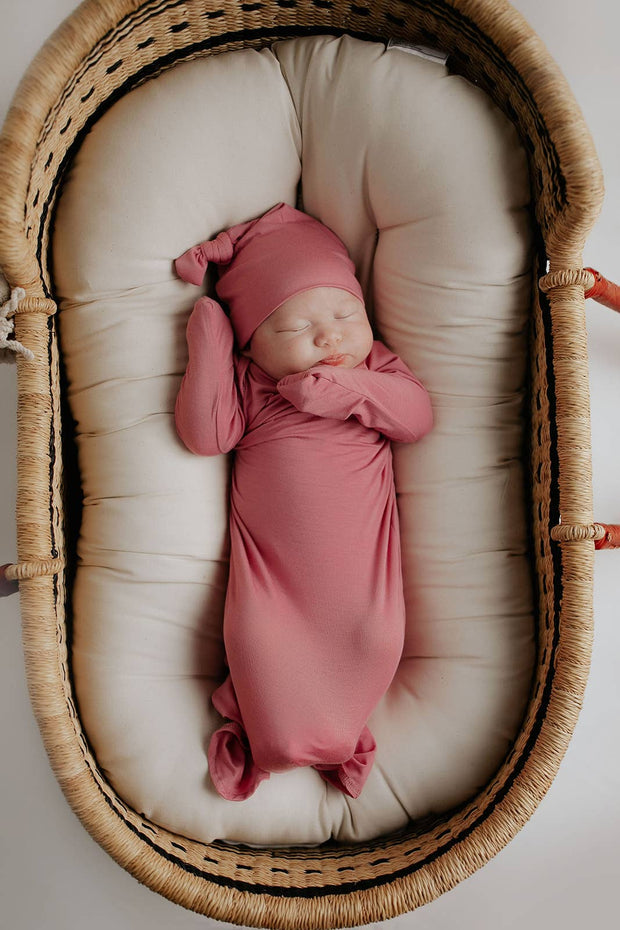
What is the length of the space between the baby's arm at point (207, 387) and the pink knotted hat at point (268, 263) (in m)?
0.04

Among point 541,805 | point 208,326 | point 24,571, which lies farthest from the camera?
point 541,805

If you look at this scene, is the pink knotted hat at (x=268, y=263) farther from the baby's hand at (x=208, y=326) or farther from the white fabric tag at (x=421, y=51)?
the white fabric tag at (x=421, y=51)

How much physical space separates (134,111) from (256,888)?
3.72ft

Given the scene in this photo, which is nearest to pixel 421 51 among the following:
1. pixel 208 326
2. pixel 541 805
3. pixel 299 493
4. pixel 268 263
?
pixel 268 263

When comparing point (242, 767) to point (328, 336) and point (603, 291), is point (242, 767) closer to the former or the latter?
point (328, 336)

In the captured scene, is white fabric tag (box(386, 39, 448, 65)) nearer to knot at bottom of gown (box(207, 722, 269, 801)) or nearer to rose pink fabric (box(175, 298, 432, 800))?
rose pink fabric (box(175, 298, 432, 800))

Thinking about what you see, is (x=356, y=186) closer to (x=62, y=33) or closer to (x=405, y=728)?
(x=62, y=33)

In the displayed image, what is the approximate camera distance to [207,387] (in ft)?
3.91

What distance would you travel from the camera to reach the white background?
1400 millimetres

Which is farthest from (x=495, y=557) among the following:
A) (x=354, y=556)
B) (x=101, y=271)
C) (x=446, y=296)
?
(x=101, y=271)

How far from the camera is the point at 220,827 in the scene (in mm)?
1173


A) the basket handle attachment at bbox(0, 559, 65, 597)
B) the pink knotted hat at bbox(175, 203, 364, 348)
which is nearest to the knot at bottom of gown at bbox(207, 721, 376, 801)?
the basket handle attachment at bbox(0, 559, 65, 597)

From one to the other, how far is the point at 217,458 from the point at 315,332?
260mm

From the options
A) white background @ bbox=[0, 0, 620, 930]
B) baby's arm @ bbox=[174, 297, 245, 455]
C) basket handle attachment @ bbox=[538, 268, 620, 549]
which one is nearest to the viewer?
basket handle attachment @ bbox=[538, 268, 620, 549]
